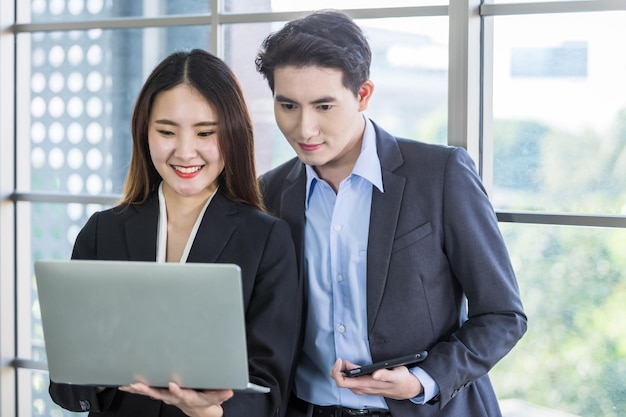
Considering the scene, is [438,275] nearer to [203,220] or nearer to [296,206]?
[296,206]

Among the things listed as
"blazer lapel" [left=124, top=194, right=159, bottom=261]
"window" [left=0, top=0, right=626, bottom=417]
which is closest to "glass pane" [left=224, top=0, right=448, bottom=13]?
"window" [left=0, top=0, right=626, bottom=417]

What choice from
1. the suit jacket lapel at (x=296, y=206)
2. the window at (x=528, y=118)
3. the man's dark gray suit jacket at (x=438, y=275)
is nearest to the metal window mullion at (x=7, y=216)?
the window at (x=528, y=118)

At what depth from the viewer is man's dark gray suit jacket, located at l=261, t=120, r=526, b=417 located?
6.51 ft

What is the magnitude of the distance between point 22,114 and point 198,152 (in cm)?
171

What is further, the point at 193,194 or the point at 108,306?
the point at 193,194

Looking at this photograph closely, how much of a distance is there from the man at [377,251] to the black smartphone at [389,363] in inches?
0.8

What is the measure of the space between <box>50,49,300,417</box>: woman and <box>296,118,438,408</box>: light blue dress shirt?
7 centimetres

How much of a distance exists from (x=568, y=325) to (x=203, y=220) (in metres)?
1.13

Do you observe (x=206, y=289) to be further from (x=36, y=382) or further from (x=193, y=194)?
(x=36, y=382)

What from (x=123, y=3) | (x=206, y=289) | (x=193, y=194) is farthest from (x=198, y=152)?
(x=123, y=3)

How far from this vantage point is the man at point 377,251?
6.45 feet

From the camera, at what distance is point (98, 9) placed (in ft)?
10.8

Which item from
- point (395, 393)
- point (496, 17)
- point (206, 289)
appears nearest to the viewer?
point (206, 289)

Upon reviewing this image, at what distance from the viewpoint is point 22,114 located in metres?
3.50
